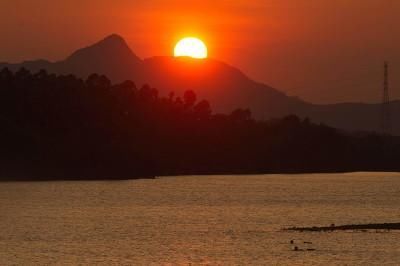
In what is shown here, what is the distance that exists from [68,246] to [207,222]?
33.1 m

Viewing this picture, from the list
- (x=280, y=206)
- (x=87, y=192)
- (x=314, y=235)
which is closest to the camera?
(x=314, y=235)

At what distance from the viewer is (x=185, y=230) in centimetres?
10812

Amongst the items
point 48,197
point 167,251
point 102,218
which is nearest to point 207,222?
point 102,218

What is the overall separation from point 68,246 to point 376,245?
80.9 ft

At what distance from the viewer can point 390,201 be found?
17588 cm

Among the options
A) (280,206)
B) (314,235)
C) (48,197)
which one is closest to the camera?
(314,235)

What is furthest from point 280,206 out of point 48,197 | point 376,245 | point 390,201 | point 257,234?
point 376,245

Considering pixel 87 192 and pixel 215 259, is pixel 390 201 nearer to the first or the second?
pixel 87 192

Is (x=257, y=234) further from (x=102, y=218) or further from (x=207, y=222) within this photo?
(x=102, y=218)

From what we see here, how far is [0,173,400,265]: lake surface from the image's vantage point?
80375 mm

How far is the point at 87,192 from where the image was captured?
194 metres

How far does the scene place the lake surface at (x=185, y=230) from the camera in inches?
3164

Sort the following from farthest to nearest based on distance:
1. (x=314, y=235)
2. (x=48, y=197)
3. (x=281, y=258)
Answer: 1. (x=48, y=197)
2. (x=314, y=235)
3. (x=281, y=258)

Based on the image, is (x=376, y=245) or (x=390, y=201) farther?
(x=390, y=201)
